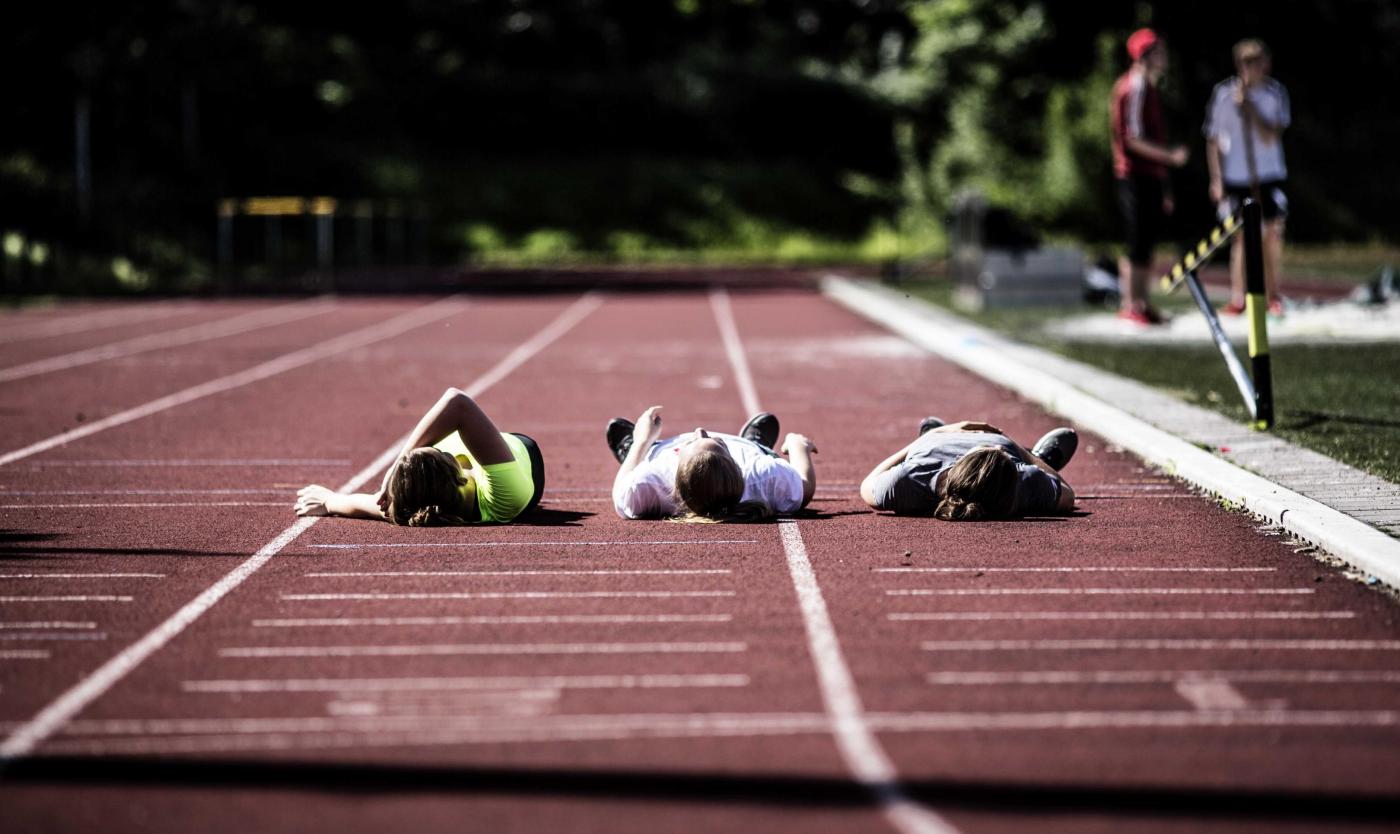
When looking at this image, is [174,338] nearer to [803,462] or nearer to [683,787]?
[803,462]

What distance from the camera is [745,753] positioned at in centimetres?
465

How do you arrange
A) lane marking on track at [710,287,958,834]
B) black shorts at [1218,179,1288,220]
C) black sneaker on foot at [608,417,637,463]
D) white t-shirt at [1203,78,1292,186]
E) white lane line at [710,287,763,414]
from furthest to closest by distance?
white t-shirt at [1203,78,1292,186], black shorts at [1218,179,1288,220], white lane line at [710,287,763,414], black sneaker on foot at [608,417,637,463], lane marking on track at [710,287,958,834]

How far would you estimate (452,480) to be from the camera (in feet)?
26.0

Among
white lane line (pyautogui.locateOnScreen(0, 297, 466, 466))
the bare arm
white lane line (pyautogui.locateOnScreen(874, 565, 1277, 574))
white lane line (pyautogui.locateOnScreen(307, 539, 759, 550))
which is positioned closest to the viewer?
white lane line (pyautogui.locateOnScreen(874, 565, 1277, 574))

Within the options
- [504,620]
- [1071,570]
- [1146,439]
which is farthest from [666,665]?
[1146,439]

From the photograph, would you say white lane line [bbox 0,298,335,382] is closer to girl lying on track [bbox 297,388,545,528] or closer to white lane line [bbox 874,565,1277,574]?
girl lying on track [bbox 297,388,545,528]

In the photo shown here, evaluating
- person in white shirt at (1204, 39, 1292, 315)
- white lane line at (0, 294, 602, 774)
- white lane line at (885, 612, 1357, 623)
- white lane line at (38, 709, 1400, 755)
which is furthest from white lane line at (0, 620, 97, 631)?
person in white shirt at (1204, 39, 1292, 315)

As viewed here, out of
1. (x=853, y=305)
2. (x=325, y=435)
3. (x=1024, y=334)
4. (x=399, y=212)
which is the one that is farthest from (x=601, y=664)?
(x=399, y=212)

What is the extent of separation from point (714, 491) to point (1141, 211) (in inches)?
383

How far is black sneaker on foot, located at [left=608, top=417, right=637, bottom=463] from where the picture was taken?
907 centimetres

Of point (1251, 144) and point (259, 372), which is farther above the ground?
point (1251, 144)

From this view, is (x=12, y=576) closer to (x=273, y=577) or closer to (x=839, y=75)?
(x=273, y=577)

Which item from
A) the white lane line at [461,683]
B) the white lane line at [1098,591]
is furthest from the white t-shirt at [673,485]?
the white lane line at [461,683]

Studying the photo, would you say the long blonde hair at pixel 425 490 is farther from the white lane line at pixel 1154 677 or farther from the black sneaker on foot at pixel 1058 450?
the white lane line at pixel 1154 677
